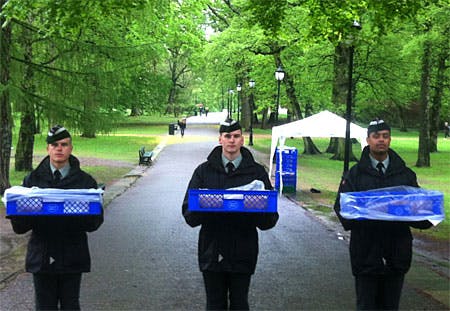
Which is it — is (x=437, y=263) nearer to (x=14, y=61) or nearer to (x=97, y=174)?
(x=14, y=61)

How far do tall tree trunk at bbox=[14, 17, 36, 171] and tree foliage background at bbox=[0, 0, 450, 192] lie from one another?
0.04 meters

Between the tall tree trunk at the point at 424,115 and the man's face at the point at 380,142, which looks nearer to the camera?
the man's face at the point at 380,142

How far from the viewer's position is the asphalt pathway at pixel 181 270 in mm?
6160

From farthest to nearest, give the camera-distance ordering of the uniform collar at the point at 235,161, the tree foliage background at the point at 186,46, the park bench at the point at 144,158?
the park bench at the point at 144,158
the tree foliage background at the point at 186,46
the uniform collar at the point at 235,161

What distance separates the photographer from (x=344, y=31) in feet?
46.1

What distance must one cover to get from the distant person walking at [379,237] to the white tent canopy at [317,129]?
43.7 feet

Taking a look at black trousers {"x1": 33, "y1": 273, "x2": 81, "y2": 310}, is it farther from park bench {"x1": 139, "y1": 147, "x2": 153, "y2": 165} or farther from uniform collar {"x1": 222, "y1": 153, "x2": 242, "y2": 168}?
park bench {"x1": 139, "y1": 147, "x2": 153, "y2": 165}

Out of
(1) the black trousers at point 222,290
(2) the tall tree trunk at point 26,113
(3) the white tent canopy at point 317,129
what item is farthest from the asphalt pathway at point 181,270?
(3) the white tent canopy at point 317,129

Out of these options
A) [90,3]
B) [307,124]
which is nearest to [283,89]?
[307,124]

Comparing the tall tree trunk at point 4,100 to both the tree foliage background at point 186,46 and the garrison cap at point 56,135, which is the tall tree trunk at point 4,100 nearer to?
the tree foliage background at point 186,46

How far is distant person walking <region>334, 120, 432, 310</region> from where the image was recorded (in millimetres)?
4195

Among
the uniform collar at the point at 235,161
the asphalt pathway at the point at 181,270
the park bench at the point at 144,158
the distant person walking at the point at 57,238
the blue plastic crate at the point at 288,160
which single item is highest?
the uniform collar at the point at 235,161

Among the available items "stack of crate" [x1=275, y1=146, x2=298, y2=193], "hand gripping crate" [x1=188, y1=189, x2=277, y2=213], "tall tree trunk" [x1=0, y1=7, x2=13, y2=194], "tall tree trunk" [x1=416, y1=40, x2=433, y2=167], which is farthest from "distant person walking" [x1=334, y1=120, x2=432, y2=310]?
"tall tree trunk" [x1=416, y1=40, x2=433, y2=167]

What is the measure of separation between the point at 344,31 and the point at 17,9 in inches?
324
